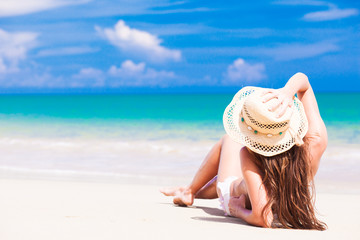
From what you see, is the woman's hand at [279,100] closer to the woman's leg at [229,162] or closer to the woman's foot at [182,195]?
the woman's leg at [229,162]

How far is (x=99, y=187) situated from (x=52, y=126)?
13.2m

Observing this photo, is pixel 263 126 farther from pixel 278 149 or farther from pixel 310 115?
pixel 310 115

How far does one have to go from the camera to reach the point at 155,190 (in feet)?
17.7

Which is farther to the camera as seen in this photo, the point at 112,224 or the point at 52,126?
the point at 52,126

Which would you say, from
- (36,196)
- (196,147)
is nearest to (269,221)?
(36,196)

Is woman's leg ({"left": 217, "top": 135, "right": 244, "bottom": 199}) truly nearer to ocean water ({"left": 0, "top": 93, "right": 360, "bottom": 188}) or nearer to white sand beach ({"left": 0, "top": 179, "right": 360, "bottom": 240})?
white sand beach ({"left": 0, "top": 179, "right": 360, "bottom": 240})

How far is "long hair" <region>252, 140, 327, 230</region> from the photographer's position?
2.98 m

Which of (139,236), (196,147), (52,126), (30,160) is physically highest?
(52,126)

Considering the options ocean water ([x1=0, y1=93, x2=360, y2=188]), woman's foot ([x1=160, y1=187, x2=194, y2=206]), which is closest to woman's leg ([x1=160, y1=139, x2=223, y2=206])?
woman's foot ([x1=160, y1=187, x2=194, y2=206])

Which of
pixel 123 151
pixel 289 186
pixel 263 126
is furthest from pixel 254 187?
pixel 123 151

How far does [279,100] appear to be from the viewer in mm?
2828

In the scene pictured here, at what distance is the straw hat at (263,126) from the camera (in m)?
2.76

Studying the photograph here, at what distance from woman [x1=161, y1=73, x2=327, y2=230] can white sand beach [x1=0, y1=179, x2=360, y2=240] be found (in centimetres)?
13

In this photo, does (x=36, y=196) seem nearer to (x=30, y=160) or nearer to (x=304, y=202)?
(x=304, y=202)
